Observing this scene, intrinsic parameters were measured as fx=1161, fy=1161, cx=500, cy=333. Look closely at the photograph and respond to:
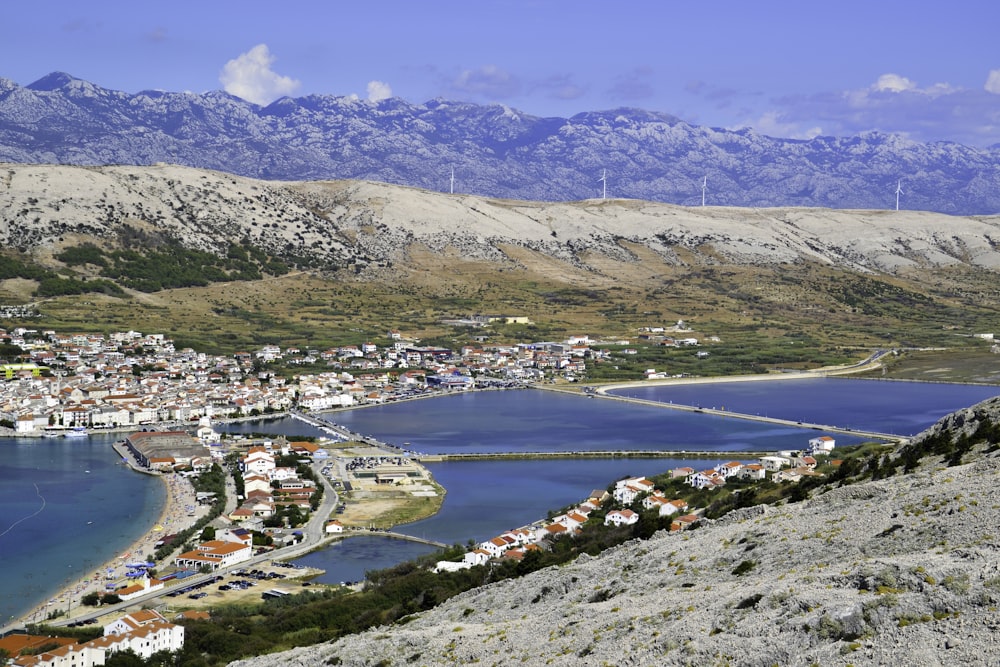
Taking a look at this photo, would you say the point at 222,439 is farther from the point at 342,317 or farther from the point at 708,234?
the point at 708,234

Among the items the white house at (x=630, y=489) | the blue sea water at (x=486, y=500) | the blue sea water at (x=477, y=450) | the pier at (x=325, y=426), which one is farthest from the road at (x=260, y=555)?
the white house at (x=630, y=489)

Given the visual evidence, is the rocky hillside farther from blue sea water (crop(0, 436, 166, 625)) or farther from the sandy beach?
the sandy beach

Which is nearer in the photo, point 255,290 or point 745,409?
point 745,409

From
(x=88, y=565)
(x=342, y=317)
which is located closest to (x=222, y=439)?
(x=88, y=565)

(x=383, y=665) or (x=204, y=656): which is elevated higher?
(x=383, y=665)

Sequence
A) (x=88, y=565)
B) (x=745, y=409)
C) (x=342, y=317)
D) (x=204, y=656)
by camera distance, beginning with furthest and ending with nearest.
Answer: (x=342, y=317), (x=745, y=409), (x=88, y=565), (x=204, y=656)

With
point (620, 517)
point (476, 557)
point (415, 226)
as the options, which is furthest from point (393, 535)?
point (415, 226)

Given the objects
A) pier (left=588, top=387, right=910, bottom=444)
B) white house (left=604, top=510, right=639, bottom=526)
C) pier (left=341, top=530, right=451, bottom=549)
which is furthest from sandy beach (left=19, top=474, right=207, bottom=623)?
pier (left=588, top=387, right=910, bottom=444)

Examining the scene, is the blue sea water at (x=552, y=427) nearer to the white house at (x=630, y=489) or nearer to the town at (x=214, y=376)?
the town at (x=214, y=376)
